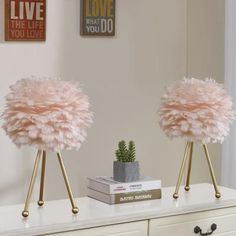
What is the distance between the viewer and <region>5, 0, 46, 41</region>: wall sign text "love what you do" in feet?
8.57

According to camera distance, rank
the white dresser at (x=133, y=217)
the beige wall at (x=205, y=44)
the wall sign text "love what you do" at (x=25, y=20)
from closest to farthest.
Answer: the white dresser at (x=133, y=217)
the wall sign text "love what you do" at (x=25, y=20)
the beige wall at (x=205, y=44)

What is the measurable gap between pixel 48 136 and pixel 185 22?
55.2 inches

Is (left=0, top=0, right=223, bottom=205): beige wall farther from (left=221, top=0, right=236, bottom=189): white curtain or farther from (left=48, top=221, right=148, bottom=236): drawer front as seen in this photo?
(left=48, top=221, right=148, bottom=236): drawer front

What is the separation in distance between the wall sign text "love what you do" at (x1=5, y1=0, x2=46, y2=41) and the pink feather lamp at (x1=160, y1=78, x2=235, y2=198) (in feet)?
2.37

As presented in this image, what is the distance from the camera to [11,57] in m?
2.64

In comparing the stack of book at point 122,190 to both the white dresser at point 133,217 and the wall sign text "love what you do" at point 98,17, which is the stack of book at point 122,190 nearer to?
the white dresser at point 133,217

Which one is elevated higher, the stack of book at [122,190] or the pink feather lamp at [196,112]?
the pink feather lamp at [196,112]

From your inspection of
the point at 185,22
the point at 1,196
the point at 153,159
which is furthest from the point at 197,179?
the point at 1,196

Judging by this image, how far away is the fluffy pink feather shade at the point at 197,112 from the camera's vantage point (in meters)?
2.25

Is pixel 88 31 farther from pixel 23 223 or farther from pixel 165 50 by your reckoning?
pixel 23 223

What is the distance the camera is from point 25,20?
2.66 metres

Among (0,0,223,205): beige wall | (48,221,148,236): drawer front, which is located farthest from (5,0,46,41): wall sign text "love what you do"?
(48,221,148,236): drawer front

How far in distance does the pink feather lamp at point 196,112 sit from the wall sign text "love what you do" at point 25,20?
721 mm

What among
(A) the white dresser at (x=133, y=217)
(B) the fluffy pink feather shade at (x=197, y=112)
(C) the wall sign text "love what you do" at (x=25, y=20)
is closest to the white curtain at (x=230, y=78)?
(A) the white dresser at (x=133, y=217)
